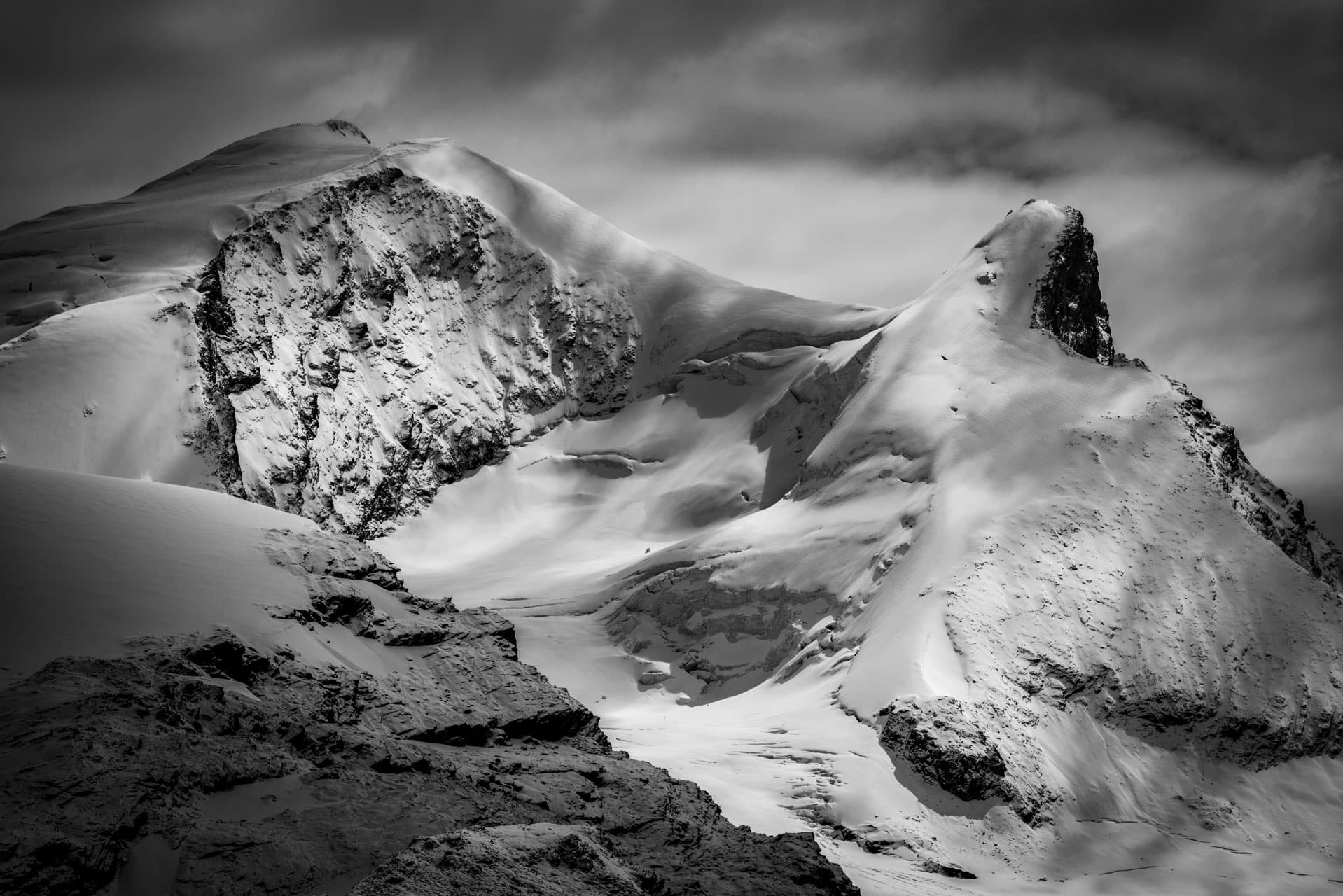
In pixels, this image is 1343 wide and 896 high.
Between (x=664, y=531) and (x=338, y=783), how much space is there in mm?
98664

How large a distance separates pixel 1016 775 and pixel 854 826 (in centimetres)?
1190

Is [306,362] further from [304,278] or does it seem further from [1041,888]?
[1041,888]

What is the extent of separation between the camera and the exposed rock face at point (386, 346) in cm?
11488

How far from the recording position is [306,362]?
124125 mm

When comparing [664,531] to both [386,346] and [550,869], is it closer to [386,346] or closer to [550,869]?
[386,346]

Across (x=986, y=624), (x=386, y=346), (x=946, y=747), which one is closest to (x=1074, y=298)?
(x=986, y=624)

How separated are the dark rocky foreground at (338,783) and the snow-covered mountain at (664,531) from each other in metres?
0.16

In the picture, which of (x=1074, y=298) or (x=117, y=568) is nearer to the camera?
(x=117, y=568)

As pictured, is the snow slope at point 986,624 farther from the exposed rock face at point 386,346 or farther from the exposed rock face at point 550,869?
the exposed rock face at point 550,869

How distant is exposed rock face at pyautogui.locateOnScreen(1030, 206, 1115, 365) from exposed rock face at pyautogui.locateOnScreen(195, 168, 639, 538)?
156ft

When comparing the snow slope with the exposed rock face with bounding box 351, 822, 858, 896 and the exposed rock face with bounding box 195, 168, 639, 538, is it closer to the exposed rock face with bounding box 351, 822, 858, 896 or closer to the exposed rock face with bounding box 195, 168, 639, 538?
the exposed rock face with bounding box 195, 168, 639, 538

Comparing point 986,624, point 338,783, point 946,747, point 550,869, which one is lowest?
point 946,747

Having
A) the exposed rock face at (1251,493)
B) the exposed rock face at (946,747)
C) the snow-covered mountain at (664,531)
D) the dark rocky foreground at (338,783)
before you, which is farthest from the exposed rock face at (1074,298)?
the dark rocky foreground at (338,783)

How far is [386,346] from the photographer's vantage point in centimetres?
13488
